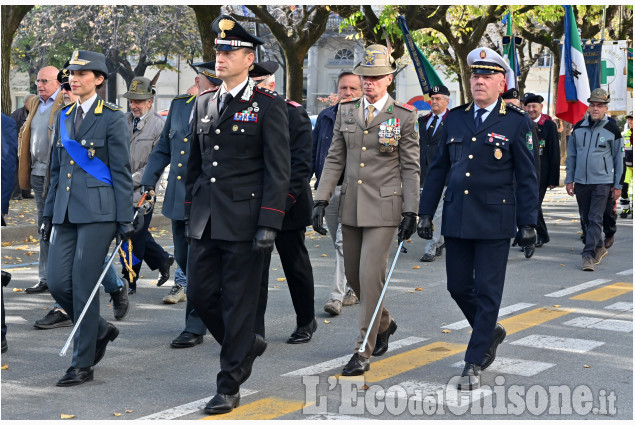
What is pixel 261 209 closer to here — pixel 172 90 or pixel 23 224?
pixel 23 224

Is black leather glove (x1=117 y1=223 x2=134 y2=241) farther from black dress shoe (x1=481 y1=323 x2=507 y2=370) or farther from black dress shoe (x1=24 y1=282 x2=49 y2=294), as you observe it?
black dress shoe (x1=24 y1=282 x2=49 y2=294)

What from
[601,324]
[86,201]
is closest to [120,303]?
[86,201]

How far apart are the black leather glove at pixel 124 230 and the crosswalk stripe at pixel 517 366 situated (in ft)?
7.21

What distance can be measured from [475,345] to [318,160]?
2.81 m

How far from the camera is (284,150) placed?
5.57 metres

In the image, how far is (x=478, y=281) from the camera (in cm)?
619

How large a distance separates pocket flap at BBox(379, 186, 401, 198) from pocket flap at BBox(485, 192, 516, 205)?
2.00 feet

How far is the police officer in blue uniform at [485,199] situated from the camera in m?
6.16

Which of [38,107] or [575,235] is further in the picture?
[575,235]

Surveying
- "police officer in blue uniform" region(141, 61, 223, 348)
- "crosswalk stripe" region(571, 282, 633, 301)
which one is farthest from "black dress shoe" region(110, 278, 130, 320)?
"crosswalk stripe" region(571, 282, 633, 301)

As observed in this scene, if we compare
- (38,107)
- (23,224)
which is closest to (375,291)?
(38,107)

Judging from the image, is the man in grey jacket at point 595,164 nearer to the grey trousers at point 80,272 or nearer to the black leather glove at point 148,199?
the black leather glove at point 148,199

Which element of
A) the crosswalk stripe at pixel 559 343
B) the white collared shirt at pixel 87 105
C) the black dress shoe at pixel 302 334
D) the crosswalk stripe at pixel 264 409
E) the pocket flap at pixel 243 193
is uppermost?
the white collared shirt at pixel 87 105

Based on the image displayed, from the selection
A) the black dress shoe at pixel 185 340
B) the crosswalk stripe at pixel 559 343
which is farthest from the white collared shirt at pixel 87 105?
the crosswalk stripe at pixel 559 343
